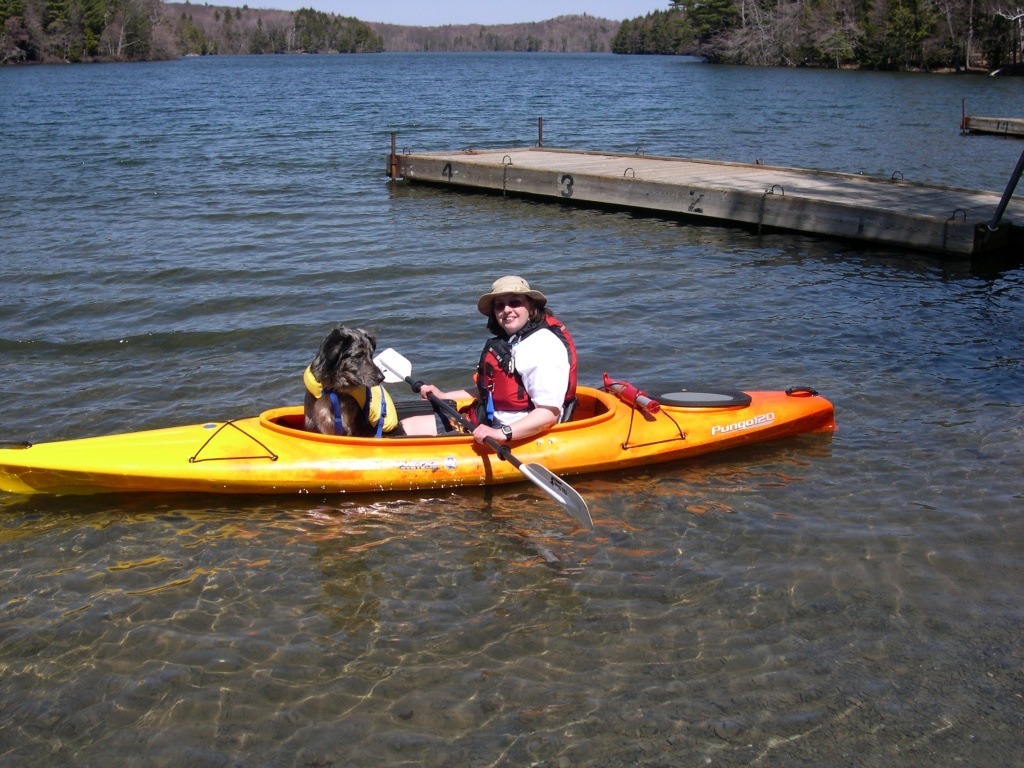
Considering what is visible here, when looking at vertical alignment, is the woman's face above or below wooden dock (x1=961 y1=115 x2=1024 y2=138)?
below

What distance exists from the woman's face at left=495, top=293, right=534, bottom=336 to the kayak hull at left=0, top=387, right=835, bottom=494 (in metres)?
0.81

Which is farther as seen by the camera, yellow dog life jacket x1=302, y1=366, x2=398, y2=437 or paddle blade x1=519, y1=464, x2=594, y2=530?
yellow dog life jacket x1=302, y1=366, x2=398, y2=437

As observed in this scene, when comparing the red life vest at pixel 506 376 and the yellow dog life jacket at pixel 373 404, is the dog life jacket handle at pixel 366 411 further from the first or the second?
the red life vest at pixel 506 376

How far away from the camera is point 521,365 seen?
20.8 ft

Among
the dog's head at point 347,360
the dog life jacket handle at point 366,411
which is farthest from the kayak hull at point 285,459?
the dog's head at point 347,360

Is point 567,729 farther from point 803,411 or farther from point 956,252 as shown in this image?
point 956,252

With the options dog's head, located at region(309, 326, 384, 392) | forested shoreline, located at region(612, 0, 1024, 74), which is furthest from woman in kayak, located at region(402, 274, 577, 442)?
forested shoreline, located at region(612, 0, 1024, 74)

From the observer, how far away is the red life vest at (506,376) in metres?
6.30

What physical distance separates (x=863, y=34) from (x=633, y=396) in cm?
6735

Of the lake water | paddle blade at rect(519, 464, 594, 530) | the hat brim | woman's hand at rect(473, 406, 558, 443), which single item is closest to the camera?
the lake water

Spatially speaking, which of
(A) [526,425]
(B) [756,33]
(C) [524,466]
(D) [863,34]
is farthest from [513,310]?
(B) [756,33]

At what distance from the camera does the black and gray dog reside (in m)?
5.84

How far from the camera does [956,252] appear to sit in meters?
12.3

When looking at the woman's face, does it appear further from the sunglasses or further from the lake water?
the lake water
